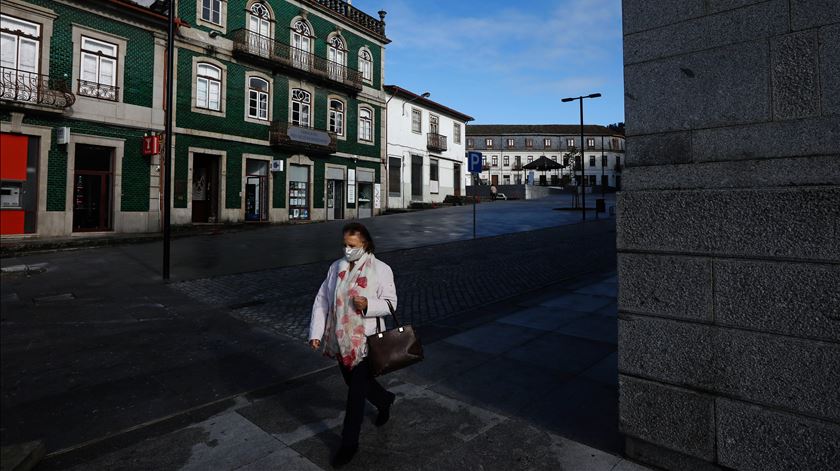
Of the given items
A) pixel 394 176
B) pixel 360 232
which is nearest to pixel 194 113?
pixel 394 176

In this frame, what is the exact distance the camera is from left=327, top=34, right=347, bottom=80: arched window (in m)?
26.7

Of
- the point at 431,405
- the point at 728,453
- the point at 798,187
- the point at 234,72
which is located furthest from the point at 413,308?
the point at 234,72

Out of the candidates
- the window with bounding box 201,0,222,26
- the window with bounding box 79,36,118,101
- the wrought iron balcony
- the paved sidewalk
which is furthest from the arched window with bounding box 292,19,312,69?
the paved sidewalk

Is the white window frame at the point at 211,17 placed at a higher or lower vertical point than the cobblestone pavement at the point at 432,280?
higher

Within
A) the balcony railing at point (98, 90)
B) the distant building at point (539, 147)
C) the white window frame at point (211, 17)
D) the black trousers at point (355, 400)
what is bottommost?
the black trousers at point (355, 400)

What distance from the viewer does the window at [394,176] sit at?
107 ft

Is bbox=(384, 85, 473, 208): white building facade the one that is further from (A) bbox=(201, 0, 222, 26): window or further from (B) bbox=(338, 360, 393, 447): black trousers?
(B) bbox=(338, 360, 393, 447): black trousers

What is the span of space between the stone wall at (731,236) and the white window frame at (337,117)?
25.3 metres

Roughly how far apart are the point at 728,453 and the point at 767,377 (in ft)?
1.68

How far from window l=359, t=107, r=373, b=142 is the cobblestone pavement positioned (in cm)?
1639

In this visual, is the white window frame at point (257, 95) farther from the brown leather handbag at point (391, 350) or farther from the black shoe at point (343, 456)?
the black shoe at point (343, 456)

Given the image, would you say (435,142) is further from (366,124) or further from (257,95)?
(257,95)

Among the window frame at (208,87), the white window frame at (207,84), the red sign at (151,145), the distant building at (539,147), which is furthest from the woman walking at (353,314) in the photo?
the distant building at (539,147)

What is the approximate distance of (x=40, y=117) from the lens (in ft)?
50.8
